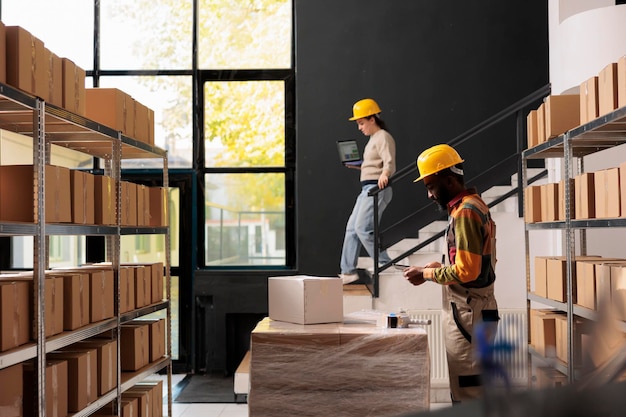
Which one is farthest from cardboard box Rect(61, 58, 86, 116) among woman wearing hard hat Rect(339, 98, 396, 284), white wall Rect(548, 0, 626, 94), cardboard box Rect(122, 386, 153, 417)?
white wall Rect(548, 0, 626, 94)

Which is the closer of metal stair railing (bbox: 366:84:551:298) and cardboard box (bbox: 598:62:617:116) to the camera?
cardboard box (bbox: 598:62:617:116)

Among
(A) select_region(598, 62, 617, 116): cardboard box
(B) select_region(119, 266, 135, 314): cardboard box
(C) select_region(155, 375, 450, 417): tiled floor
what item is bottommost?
(C) select_region(155, 375, 450, 417): tiled floor

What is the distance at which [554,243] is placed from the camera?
6344 millimetres

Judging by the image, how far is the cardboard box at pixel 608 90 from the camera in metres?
3.44

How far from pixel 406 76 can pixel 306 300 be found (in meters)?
4.89

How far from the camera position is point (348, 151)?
7.35m

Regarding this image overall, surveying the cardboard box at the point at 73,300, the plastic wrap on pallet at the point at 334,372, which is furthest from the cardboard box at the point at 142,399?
the plastic wrap on pallet at the point at 334,372

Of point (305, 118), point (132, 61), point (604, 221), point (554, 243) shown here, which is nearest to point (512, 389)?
point (604, 221)

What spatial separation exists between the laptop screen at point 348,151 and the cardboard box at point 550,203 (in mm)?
2849

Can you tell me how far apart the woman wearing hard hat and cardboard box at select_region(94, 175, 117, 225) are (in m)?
3.03

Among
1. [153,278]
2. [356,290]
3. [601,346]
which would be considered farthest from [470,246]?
[356,290]

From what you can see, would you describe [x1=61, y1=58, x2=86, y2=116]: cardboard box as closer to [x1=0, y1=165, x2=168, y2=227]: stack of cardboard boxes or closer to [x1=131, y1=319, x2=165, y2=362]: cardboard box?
[x1=0, y1=165, x2=168, y2=227]: stack of cardboard boxes

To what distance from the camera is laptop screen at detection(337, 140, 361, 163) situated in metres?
7.33

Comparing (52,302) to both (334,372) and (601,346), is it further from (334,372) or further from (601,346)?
(601,346)
